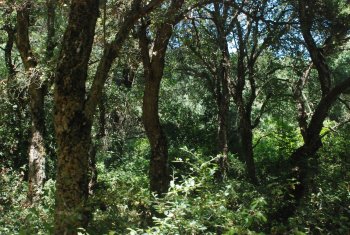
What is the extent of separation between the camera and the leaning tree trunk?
11156 mm

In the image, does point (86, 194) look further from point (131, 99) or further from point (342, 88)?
point (131, 99)

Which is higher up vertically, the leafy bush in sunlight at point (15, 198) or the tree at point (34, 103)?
the tree at point (34, 103)

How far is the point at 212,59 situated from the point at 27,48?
212 inches

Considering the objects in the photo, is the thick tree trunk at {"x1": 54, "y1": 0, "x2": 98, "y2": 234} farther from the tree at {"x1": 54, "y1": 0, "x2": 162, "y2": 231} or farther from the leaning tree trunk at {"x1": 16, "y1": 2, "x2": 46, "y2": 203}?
the leaning tree trunk at {"x1": 16, "y1": 2, "x2": 46, "y2": 203}

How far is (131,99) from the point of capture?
46.8 feet

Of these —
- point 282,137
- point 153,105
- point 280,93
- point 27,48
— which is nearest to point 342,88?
point 153,105

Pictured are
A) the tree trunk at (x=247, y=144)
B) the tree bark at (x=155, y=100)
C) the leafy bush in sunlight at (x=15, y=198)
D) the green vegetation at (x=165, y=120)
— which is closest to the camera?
the green vegetation at (x=165, y=120)

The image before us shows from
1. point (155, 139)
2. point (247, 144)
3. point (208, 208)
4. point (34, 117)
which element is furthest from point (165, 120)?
point (208, 208)

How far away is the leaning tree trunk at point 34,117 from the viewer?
11.2 meters

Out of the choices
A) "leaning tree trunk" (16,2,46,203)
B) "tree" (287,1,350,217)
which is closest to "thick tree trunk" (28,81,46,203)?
"leaning tree trunk" (16,2,46,203)

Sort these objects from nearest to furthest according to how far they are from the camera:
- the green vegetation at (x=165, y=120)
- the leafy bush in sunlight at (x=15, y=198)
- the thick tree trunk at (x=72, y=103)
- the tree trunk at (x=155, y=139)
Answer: the green vegetation at (x=165, y=120), the thick tree trunk at (x=72, y=103), the leafy bush in sunlight at (x=15, y=198), the tree trunk at (x=155, y=139)

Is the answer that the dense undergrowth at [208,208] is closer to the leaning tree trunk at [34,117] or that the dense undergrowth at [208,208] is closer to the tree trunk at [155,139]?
the leaning tree trunk at [34,117]

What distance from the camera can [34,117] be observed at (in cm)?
1162

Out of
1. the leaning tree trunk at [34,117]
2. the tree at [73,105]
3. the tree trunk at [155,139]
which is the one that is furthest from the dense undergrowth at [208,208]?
the tree trunk at [155,139]
